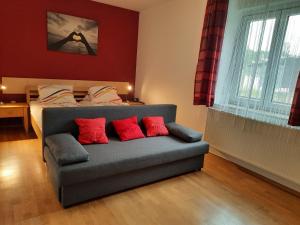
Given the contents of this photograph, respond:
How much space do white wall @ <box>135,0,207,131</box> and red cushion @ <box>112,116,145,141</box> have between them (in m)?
1.25

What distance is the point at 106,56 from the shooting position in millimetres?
4676

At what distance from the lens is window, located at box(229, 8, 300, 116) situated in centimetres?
233

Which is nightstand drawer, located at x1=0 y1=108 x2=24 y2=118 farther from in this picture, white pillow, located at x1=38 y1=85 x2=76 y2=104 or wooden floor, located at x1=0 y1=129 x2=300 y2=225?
wooden floor, located at x1=0 y1=129 x2=300 y2=225

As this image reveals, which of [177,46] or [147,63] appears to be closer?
[177,46]

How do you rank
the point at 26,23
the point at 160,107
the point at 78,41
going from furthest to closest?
the point at 78,41 → the point at 26,23 → the point at 160,107

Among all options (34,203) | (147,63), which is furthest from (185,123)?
(34,203)

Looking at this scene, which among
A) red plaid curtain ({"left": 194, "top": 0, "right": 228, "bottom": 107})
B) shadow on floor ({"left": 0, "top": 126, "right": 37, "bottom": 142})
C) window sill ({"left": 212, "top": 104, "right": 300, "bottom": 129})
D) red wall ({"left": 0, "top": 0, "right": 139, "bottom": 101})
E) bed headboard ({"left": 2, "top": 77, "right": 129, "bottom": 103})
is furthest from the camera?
bed headboard ({"left": 2, "top": 77, "right": 129, "bottom": 103})

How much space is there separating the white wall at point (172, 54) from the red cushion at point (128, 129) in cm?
125

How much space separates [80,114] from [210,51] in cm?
199

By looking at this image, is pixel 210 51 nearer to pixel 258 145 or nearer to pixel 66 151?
pixel 258 145

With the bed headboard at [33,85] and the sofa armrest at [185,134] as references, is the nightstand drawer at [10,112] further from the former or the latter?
the sofa armrest at [185,134]

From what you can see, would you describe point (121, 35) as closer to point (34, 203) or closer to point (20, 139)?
point (20, 139)

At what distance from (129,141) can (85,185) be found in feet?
2.56

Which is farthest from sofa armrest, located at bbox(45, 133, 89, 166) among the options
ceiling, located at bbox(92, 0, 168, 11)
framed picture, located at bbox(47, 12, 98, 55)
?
ceiling, located at bbox(92, 0, 168, 11)
